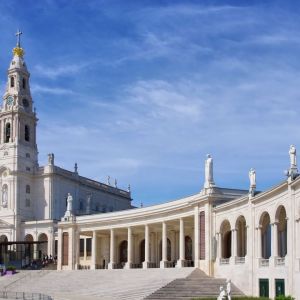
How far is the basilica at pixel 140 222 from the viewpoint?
51.8 meters

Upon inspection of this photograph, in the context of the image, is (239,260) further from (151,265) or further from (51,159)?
(51,159)

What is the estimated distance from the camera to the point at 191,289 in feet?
183

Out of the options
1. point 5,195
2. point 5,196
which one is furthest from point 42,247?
point 5,195

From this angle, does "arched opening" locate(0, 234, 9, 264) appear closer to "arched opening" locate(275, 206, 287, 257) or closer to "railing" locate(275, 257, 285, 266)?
"arched opening" locate(275, 206, 287, 257)

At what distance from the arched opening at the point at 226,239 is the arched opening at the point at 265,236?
484 centimetres

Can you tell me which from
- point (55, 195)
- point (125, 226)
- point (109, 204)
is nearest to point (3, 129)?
point (55, 195)

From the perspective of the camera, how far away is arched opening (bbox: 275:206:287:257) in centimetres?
5178

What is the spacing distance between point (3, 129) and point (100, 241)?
29.2 m

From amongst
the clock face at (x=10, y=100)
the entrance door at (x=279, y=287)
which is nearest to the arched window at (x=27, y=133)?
the clock face at (x=10, y=100)

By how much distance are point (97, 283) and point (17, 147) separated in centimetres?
4677

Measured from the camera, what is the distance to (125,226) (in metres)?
80.1

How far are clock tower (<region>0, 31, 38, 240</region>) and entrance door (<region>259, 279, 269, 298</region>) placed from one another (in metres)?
61.0

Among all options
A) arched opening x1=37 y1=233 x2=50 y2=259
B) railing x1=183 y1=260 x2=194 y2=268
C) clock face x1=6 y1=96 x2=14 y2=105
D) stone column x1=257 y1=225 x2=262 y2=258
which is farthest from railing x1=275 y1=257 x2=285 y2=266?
clock face x1=6 y1=96 x2=14 y2=105

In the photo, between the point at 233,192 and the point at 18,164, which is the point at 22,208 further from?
the point at 233,192
